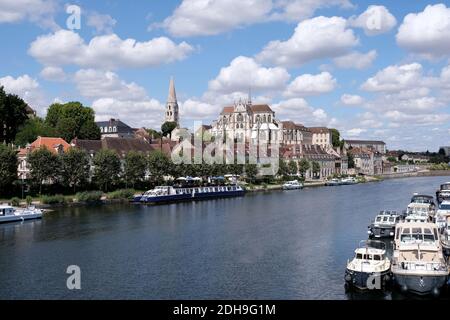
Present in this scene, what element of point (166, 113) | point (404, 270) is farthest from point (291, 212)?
point (166, 113)

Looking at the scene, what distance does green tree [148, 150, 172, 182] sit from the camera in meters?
82.9

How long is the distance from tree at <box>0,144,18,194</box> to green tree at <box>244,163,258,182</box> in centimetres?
4842

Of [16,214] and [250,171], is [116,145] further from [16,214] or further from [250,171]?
[16,214]

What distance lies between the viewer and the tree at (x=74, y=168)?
7169 cm

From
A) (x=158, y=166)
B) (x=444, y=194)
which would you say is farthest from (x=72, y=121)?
(x=444, y=194)

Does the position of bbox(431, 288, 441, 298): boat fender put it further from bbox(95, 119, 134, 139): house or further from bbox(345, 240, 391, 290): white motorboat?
bbox(95, 119, 134, 139): house

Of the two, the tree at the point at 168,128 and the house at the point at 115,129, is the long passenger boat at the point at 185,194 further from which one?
the tree at the point at 168,128

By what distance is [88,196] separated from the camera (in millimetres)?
68500

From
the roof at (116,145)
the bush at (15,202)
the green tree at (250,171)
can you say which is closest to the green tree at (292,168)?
the green tree at (250,171)

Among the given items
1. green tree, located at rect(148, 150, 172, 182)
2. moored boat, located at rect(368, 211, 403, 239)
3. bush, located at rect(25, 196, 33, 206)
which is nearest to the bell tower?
green tree, located at rect(148, 150, 172, 182)

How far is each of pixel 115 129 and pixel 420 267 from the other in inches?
4922

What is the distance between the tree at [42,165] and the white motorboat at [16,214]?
15.1 meters

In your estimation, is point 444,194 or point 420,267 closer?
point 420,267
